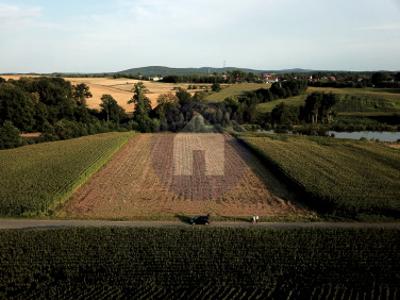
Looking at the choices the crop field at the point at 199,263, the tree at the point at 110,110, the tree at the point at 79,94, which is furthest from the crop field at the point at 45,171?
the tree at the point at 79,94

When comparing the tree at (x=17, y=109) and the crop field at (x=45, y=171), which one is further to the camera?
the tree at (x=17, y=109)

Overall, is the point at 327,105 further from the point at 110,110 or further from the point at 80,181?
the point at 80,181

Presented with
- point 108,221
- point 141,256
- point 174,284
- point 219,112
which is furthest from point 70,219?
point 219,112

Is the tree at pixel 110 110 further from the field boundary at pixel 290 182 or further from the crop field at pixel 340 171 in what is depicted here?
the field boundary at pixel 290 182

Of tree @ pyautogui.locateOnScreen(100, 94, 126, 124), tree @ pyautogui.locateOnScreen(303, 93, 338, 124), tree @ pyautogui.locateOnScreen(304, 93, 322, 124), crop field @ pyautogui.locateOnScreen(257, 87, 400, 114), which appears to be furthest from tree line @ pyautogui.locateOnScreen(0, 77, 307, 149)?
crop field @ pyautogui.locateOnScreen(257, 87, 400, 114)

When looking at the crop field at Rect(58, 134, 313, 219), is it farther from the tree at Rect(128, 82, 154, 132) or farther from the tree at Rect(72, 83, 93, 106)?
the tree at Rect(72, 83, 93, 106)

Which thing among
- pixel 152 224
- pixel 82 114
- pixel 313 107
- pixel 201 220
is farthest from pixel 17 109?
pixel 313 107

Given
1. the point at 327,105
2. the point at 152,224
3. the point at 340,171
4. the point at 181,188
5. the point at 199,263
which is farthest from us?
the point at 327,105
